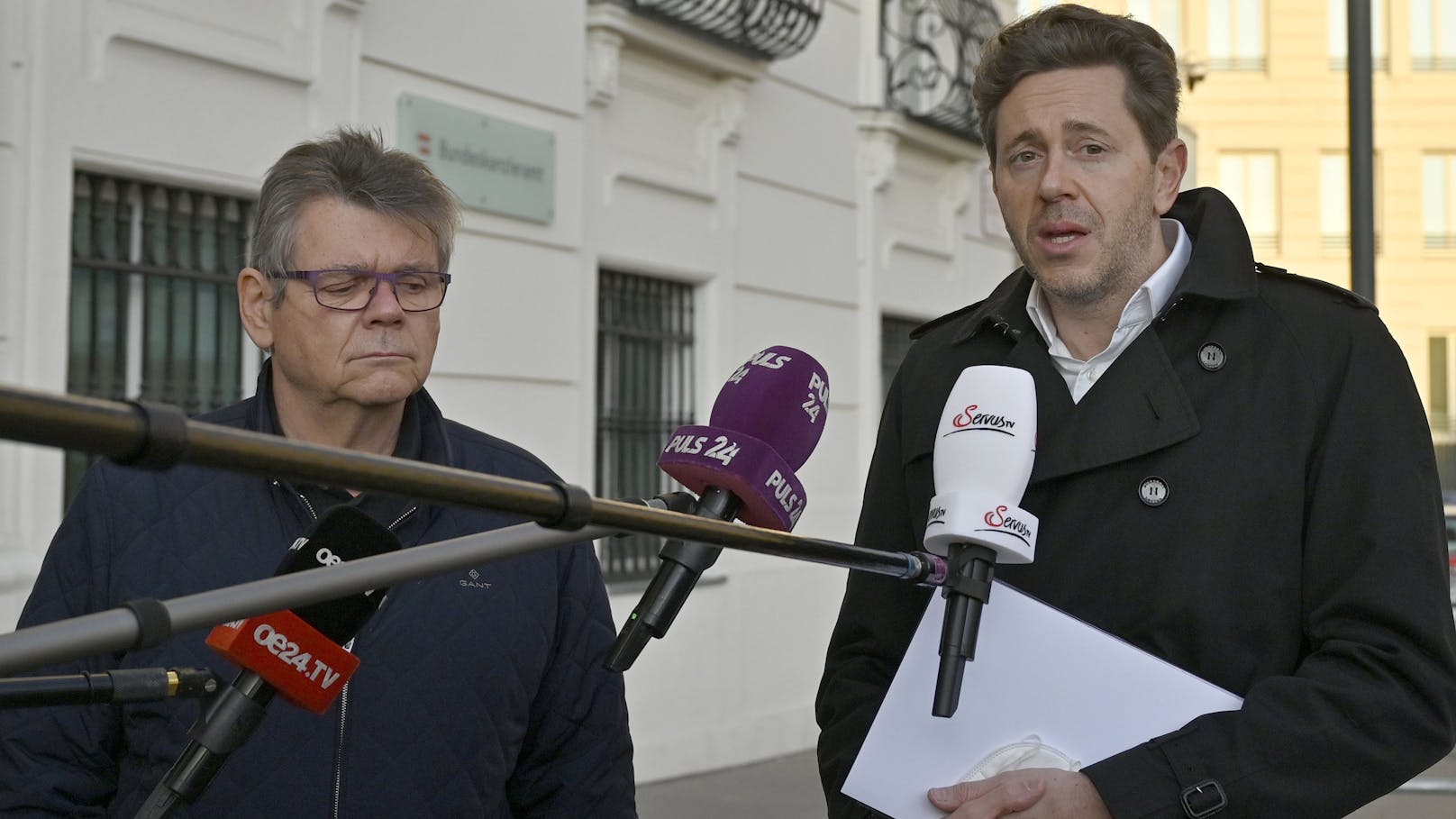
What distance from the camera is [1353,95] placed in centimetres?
711

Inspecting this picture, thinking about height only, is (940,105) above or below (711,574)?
above

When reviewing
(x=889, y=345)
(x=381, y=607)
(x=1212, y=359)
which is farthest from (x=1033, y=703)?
(x=889, y=345)

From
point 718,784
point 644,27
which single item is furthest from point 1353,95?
point 718,784

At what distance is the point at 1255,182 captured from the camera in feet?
103

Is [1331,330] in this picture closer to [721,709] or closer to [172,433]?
[172,433]

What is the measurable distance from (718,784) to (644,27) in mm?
3763

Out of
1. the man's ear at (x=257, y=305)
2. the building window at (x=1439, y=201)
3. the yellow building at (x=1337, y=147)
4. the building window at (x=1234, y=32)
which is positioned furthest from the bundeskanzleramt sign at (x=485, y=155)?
the building window at (x=1439, y=201)

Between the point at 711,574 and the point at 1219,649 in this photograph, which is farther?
the point at 711,574

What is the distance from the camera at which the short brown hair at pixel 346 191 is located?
99.3 inches

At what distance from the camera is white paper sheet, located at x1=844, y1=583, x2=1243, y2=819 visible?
2115 mm

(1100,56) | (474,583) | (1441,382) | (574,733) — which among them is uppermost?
(1441,382)

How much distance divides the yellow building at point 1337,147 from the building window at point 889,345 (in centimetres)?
2134

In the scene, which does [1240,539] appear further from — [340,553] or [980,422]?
[340,553]

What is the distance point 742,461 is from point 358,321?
0.98 metres
